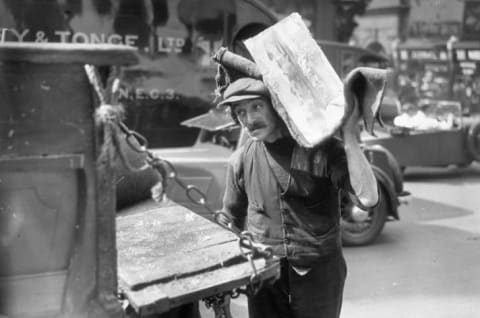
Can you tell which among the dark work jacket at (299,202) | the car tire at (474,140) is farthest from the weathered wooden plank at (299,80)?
the car tire at (474,140)

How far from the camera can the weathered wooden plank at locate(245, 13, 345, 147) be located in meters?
2.82

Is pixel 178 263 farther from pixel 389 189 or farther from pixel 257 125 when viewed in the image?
pixel 389 189

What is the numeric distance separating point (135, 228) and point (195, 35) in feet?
21.7

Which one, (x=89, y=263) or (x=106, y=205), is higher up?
(x=106, y=205)

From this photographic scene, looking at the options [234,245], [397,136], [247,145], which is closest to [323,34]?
[397,136]

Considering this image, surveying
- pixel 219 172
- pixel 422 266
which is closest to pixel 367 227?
pixel 422 266

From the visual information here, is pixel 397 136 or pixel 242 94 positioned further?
pixel 397 136

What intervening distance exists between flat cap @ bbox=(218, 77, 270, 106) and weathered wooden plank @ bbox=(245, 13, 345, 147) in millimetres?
48

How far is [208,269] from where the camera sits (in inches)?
94.6

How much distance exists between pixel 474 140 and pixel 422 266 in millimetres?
4975

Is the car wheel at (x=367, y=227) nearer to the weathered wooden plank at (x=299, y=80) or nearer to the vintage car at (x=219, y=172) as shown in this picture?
the vintage car at (x=219, y=172)

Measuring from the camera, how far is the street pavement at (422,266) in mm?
5398

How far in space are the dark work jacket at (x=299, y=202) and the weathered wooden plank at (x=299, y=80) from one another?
0.15m

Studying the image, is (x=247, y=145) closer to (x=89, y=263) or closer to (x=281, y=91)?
(x=281, y=91)
